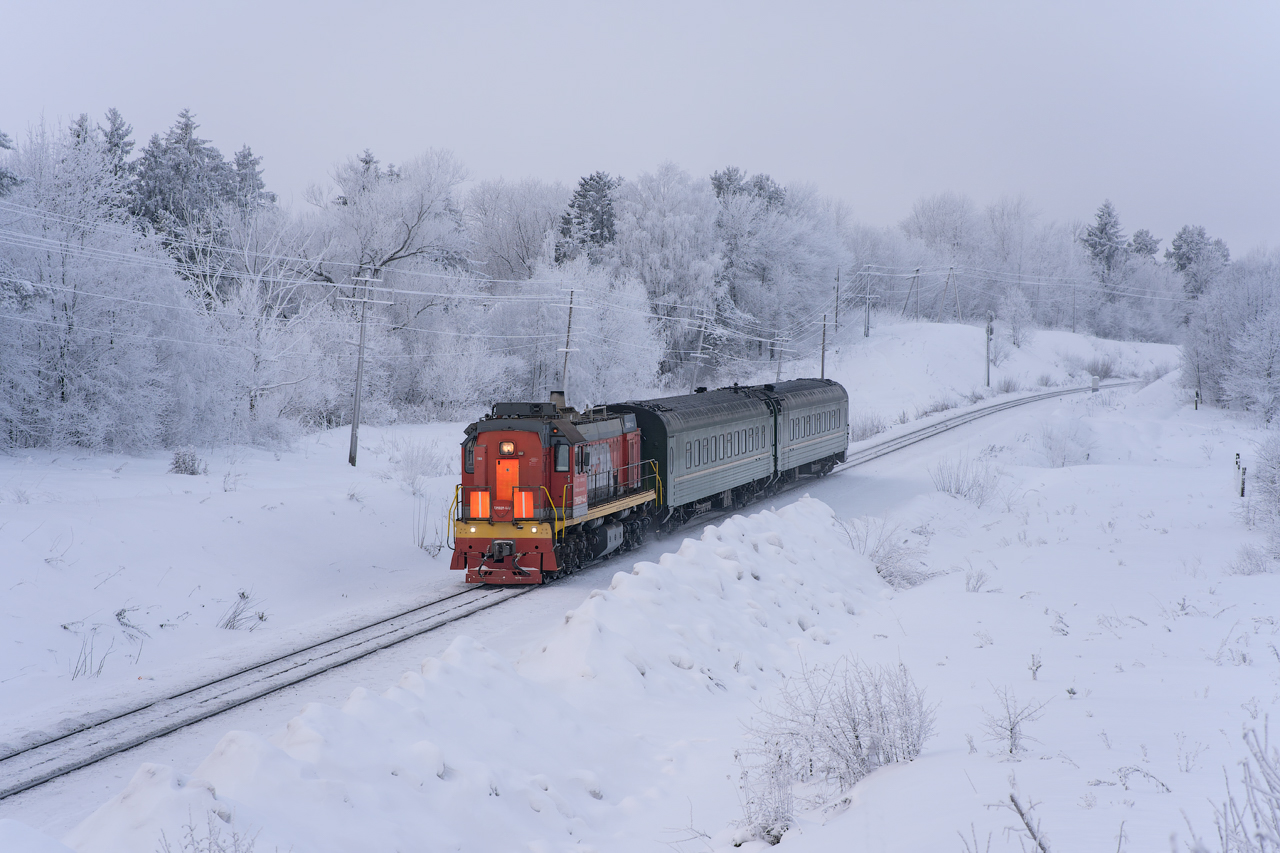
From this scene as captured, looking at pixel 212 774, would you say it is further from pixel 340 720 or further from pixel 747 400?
pixel 747 400

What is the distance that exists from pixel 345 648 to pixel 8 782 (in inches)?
184

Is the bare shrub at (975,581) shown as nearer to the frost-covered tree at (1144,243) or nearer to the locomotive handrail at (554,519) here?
the locomotive handrail at (554,519)

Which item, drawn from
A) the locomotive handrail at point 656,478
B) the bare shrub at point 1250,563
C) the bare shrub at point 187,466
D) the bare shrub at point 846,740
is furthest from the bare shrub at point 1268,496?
the bare shrub at point 187,466

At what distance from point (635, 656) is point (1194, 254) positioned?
489ft

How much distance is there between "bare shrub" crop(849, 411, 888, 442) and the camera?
1719 inches

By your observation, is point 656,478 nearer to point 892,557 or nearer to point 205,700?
point 892,557

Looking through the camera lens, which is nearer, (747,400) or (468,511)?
(468,511)

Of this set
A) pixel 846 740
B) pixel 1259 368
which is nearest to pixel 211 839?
pixel 846 740

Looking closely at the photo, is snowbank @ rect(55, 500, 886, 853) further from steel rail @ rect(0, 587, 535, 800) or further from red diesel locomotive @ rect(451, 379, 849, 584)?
red diesel locomotive @ rect(451, 379, 849, 584)

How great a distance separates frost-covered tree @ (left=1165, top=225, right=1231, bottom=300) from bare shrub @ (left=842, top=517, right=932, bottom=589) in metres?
125

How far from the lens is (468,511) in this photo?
16.9m

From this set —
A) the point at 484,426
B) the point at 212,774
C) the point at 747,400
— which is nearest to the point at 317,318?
the point at 747,400

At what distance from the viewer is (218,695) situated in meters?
10.6

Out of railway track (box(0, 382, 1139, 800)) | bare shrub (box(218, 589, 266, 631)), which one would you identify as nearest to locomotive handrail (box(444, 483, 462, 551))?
railway track (box(0, 382, 1139, 800))
